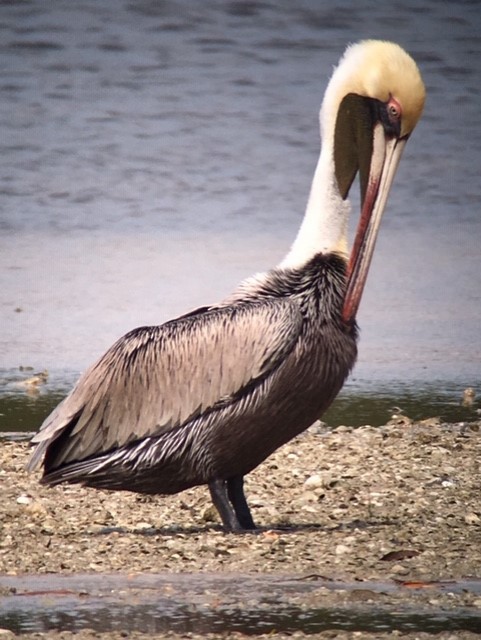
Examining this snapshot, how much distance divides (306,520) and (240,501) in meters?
0.26

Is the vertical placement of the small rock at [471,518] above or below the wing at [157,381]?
below

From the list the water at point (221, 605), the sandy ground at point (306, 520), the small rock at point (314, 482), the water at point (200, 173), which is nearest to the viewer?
the water at point (221, 605)

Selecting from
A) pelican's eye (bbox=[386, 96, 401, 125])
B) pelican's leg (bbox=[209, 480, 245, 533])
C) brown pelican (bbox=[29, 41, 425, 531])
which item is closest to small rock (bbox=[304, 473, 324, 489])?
brown pelican (bbox=[29, 41, 425, 531])

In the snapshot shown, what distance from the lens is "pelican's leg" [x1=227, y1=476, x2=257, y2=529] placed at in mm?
5672

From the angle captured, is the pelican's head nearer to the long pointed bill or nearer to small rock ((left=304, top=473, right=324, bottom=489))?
the long pointed bill

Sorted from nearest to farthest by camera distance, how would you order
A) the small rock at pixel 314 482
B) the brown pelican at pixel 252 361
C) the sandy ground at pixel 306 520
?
the sandy ground at pixel 306 520 → the brown pelican at pixel 252 361 → the small rock at pixel 314 482

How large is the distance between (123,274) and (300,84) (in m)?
5.52

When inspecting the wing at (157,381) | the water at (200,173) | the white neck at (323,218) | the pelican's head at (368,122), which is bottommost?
the water at (200,173)

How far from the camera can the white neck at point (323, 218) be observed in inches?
223

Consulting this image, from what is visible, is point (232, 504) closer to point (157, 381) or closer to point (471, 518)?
point (157, 381)

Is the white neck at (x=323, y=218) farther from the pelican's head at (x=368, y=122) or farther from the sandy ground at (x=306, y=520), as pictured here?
the sandy ground at (x=306, y=520)

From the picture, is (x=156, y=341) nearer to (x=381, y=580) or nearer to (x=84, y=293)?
(x=381, y=580)

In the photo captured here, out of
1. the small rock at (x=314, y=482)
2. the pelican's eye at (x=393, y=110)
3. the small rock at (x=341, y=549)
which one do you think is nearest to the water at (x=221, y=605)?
the small rock at (x=341, y=549)

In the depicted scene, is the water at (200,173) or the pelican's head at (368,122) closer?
the pelican's head at (368,122)
